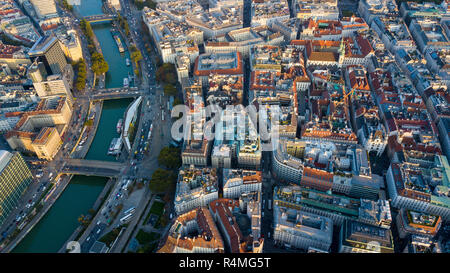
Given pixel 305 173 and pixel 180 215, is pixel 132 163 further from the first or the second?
pixel 305 173

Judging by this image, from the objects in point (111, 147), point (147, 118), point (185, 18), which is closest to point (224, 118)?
point (147, 118)

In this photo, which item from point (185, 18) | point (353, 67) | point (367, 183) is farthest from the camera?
point (185, 18)

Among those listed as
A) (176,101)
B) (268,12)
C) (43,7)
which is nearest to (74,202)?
(176,101)

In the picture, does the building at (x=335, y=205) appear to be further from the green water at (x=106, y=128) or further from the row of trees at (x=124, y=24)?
the row of trees at (x=124, y=24)

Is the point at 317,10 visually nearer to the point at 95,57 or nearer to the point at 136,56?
the point at 136,56

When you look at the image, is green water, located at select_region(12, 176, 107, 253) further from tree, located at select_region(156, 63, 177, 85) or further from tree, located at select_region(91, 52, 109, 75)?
tree, located at select_region(91, 52, 109, 75)
